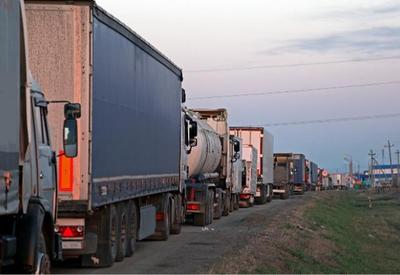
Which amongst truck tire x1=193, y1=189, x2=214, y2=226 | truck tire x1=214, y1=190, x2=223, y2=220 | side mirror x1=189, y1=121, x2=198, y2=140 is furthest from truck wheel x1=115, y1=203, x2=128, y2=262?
truck tire x1=214, y1=190, x2=223, y2=220

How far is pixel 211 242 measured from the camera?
2100 centimetres

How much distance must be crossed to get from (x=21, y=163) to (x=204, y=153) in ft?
66.9

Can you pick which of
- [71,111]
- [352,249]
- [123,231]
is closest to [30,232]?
[71,111]

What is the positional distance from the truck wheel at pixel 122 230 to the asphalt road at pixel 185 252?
7.7 inches

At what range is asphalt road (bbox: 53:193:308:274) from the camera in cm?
1514

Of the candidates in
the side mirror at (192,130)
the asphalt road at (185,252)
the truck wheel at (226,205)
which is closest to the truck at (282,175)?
the truck wheel at (226,205)

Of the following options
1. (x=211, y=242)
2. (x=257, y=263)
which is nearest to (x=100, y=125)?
(x=257, y=263)

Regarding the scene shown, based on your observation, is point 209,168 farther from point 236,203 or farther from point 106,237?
point 106,237

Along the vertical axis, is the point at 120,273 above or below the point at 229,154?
below

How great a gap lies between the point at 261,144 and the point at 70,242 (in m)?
36.5

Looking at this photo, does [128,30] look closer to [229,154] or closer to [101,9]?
[101,9]

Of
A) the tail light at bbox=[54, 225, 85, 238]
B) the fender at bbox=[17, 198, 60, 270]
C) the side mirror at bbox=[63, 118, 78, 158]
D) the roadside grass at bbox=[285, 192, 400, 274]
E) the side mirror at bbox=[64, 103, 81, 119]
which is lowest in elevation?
the roadside grass at bbox=[285, 192, 400, 274]

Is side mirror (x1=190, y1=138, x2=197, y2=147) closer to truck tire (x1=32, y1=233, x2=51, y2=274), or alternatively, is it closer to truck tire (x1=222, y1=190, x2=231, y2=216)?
truck tire (x1=222, y1=190, x2=231, y2=216)

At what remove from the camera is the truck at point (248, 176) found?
1678 inches
